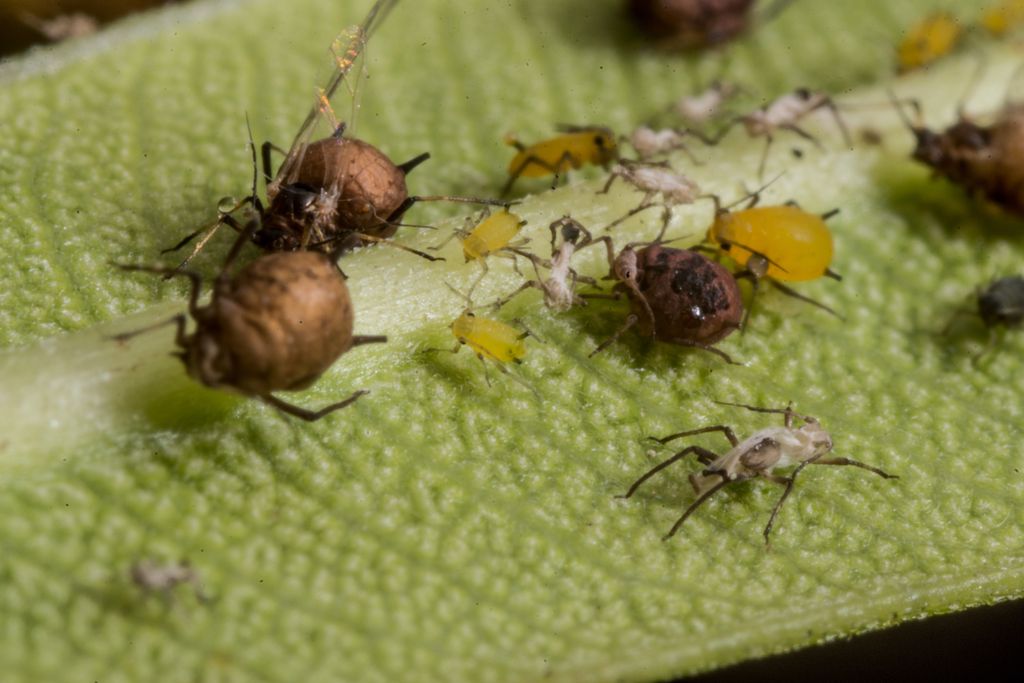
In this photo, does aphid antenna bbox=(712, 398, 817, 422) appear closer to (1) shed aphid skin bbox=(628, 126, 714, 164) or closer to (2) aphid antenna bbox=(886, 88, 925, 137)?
(1) shed aphid skin bbox=(628, 126, 714, 164)

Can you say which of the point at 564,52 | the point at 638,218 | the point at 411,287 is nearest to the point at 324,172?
the point at 411,287

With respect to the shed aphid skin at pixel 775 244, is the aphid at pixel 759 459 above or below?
below

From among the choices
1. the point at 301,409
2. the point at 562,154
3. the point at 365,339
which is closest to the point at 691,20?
the point at 562,154

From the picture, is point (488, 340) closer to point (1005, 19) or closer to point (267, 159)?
point (267, 159)

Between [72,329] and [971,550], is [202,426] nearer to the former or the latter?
[72,329]

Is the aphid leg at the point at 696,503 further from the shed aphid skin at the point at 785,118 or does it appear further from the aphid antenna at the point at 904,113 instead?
the aphid antenna at the point at 904,113

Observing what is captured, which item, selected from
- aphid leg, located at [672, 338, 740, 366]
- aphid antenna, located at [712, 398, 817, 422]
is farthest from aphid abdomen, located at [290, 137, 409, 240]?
aphid antenna, located at [712, 398, 817, 422]

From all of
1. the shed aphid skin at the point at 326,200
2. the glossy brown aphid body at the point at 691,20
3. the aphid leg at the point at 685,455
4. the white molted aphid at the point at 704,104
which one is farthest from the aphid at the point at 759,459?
the glossy brown aphid body at the point at 691,20
